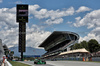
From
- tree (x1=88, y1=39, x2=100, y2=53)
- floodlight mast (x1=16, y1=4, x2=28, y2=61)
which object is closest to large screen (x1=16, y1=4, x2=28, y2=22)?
floodlight mast (x1=16, y1=4, x2=28, y2=61)

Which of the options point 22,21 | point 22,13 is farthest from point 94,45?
point 22,13

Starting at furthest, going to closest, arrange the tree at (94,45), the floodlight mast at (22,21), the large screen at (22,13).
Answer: the large screen at (22,13) → the floodlight mast at (22,21) → the tree at (94,45)

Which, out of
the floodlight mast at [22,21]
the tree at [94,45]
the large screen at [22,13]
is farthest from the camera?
the large screen at [22,13]

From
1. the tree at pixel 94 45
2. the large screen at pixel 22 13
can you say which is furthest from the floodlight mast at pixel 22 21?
the tree at pixel 94 45

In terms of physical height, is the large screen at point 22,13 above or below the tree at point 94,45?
above

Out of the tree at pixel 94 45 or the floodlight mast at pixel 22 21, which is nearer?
the tree at pixel 94 45

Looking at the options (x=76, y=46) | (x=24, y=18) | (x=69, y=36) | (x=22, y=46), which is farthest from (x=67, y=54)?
(x=24, y=18)

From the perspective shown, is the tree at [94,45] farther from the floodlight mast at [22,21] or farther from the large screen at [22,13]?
the large screen at [22,13]

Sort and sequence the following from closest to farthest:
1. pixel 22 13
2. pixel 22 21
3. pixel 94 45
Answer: pixel 94 45, pixel 22 21, pixel 22 13

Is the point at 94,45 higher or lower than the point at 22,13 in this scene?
lower

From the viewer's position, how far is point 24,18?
564ft

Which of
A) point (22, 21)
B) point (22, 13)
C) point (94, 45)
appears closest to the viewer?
point (94, 45)

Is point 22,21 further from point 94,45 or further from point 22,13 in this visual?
point 94,45

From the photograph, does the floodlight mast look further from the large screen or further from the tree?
the tree
